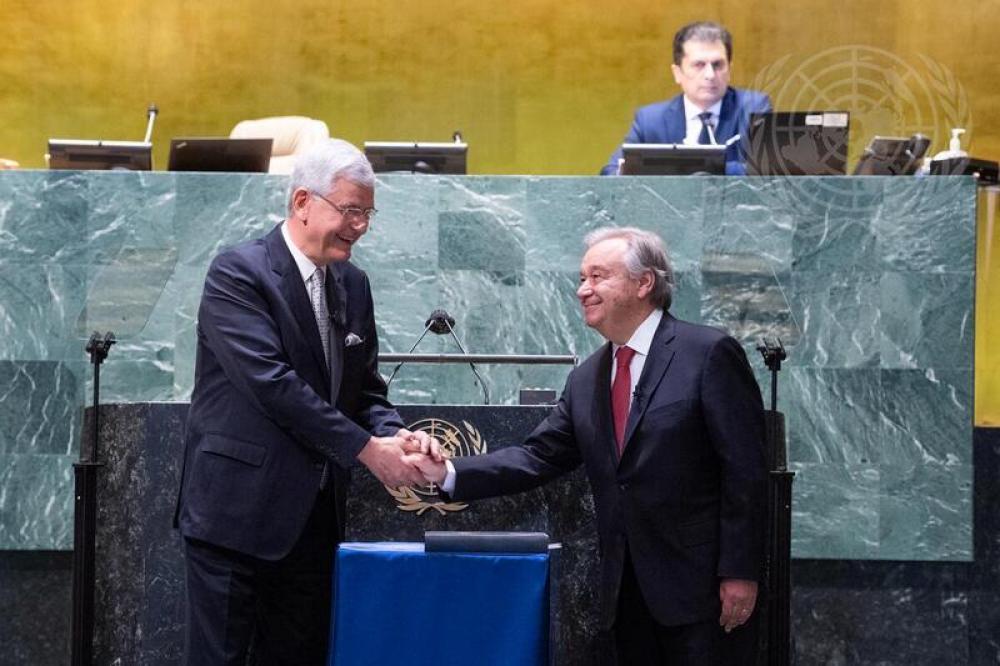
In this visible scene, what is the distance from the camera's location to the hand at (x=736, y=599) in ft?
11.7

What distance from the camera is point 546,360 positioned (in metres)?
5.05

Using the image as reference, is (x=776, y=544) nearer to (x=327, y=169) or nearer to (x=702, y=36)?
(x=327, y=169)

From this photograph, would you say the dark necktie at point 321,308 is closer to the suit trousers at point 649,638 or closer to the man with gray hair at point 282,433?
the man with gray hair at point 282,433

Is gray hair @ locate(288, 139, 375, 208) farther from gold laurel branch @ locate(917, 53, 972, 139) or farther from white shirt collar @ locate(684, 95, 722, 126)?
gold laurel branch @ locate(917, 53, 972, 139)

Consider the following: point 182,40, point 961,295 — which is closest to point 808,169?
point 961,295

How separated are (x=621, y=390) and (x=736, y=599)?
618mm

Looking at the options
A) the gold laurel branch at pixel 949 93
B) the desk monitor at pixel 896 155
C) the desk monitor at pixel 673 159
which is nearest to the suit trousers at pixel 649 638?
the desk monitor at pixel 673 159

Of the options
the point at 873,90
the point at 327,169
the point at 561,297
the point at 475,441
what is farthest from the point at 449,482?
the point at 873,90

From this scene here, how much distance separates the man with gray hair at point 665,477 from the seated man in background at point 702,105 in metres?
3.01

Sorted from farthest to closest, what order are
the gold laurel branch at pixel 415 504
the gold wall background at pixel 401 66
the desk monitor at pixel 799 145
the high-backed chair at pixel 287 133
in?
the gold wall background at pixel 401 66, the high-backed chair at pixel 287 133, the desk monitor at pixel 799 145, the gold laurel branch at pixel 415 504

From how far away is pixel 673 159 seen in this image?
585 cm

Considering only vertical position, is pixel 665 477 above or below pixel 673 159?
below

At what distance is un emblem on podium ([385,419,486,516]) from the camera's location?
394cm

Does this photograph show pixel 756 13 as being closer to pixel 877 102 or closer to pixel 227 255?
pixel 877 102
